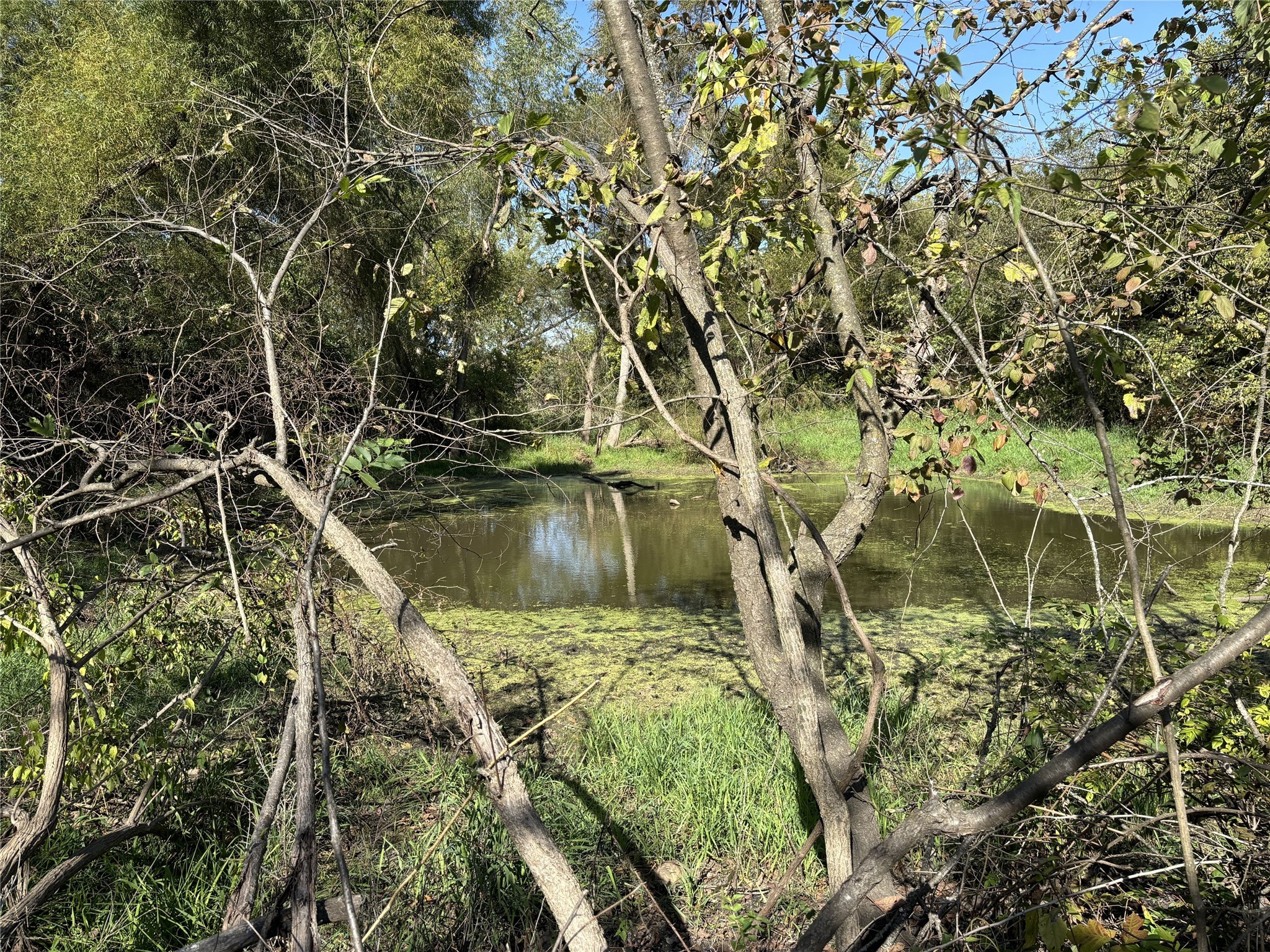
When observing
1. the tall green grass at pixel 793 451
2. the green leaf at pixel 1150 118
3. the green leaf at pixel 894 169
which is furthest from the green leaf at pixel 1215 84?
the tall green grass at pixel 793 451

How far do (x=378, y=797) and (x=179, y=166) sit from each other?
6.44 meters

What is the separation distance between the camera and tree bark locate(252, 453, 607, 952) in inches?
58.6

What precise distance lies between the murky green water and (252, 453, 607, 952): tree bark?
235 centimetres

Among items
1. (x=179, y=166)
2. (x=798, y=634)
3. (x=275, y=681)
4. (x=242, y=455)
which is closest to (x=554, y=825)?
(x=798, y=634)

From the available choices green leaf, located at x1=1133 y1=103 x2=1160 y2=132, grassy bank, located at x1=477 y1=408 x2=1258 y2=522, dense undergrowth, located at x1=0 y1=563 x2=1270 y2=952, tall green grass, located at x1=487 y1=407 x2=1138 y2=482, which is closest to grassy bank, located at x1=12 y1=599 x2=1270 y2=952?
dense undergrowth, located at x1=0 y1=563 x2=1270 y2=952

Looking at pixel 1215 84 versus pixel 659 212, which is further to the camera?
pixel 659 212

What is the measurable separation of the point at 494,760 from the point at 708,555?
21.6 feet

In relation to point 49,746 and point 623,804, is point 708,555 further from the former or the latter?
point 49,746

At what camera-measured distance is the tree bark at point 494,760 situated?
1.49m

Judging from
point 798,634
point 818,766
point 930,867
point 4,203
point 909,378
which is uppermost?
point 4,203

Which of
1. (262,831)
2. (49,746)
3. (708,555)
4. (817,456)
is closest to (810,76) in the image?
(262,831)

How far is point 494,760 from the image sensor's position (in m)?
1.55

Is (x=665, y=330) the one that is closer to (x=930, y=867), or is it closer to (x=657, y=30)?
(x=657, y=30)

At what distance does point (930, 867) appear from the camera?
1860 mm
